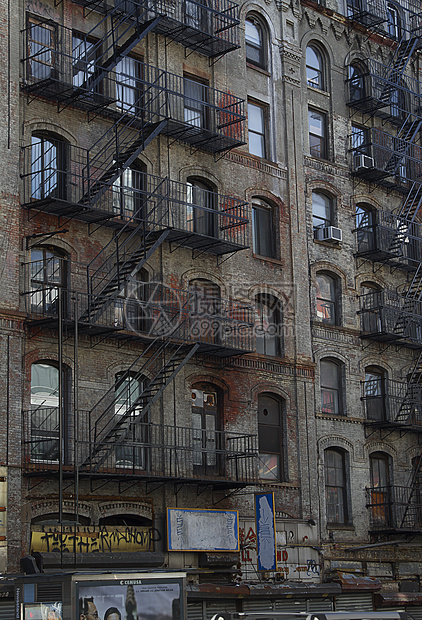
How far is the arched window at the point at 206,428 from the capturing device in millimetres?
30016

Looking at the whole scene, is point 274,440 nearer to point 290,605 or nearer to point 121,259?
point 290,605

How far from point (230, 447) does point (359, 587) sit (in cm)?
564

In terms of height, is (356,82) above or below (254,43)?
above

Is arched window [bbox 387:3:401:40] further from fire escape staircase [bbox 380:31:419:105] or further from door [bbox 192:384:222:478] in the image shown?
door [bbox 192:384:222:478]

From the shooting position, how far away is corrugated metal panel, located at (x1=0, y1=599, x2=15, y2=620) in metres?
20.8

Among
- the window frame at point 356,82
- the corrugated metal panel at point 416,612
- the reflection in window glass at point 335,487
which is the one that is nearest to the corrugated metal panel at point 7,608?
the corrugated metal panel at point 416,612

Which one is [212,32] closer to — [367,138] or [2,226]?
[367,138]

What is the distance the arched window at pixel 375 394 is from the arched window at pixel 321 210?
568 cm

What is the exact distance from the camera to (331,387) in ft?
116

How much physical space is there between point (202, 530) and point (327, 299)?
11089mm

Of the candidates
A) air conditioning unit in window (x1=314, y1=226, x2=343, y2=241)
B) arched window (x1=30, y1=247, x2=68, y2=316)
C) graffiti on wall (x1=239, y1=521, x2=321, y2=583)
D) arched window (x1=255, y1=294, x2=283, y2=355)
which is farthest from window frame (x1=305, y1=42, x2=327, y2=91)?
graffiti on wall (x1=239, y1=521, x2=321, y2=583)

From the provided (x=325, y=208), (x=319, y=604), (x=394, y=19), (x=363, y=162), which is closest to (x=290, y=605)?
(x=319, y=604)

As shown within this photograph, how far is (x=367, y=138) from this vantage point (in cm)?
3944

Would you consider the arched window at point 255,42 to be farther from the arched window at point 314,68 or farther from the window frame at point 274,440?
the window frame at point 274,440
